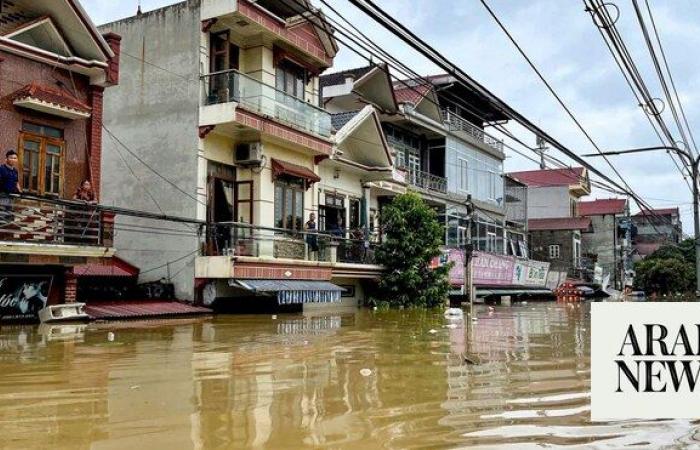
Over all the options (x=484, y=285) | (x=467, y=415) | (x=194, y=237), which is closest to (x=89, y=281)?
(x=194, y=237)

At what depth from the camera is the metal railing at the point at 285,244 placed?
18.9m

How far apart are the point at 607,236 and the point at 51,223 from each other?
58.4 metres

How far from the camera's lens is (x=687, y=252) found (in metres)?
53.8

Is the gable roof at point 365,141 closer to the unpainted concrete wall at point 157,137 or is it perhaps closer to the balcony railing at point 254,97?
the balcony railing at point 254,97

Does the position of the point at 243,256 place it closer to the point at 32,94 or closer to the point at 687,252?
the point at 32,94

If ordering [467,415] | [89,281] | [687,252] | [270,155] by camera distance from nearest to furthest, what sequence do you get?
[467,415], [89,281], [270,155], [687,252]

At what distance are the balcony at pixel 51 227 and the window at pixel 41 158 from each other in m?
1.01

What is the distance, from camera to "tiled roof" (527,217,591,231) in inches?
2056

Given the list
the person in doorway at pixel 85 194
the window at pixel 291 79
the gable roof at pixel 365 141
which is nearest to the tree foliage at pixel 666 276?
the gable roof at pixel 365 141

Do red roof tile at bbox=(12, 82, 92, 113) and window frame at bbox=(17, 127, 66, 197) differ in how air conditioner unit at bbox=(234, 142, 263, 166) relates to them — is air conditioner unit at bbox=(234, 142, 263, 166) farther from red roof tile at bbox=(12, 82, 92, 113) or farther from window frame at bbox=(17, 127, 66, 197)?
window frame at bbox=(17, 127, 66, 197)

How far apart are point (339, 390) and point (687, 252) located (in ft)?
174

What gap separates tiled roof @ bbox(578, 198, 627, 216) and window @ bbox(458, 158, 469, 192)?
3326 cm

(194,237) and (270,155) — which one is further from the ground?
(270,155)

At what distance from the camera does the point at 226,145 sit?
20141 millimetres
